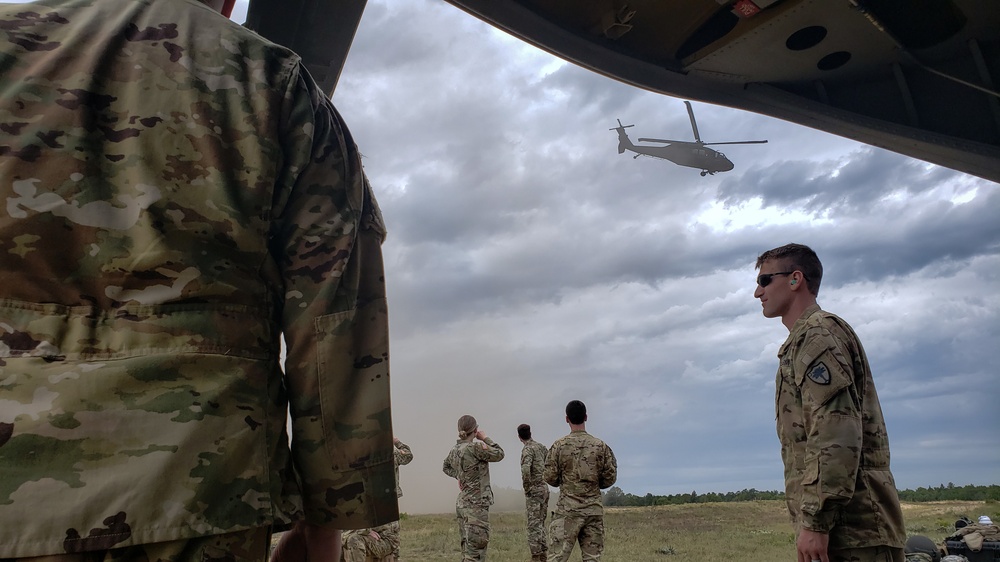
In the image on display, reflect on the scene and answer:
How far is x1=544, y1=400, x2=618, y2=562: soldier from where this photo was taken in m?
8.52

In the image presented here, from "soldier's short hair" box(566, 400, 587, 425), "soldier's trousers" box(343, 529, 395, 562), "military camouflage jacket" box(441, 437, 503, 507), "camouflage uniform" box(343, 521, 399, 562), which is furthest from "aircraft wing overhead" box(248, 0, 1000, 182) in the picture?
"military camouflage jacket" box(441, 437, 503, 507)

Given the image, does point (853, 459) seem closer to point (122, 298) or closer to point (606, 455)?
point (122, 298)

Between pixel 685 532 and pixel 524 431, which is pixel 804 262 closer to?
pixel 524 431

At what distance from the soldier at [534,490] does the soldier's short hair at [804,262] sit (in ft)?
28.2

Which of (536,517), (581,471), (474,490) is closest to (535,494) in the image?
(536,517)

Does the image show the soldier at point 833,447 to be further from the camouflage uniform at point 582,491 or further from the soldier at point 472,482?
the soldier at point 472,482

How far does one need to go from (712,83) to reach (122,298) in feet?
15.6

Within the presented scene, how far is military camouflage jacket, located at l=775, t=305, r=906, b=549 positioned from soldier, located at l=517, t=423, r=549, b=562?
8495 mm

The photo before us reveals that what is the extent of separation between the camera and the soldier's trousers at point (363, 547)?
7289 millimetres

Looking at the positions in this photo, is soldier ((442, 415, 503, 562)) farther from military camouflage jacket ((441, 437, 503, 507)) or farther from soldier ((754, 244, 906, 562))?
soldier ((754, 244, 906, 562))

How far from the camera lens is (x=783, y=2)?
4254mm

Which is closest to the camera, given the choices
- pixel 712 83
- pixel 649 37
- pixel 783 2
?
pixel 783 2

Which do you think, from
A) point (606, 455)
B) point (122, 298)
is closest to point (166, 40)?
point (122, 298)

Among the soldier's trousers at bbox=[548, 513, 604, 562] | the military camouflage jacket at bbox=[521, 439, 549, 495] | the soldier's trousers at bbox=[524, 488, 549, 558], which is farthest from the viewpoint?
the military camouflage jacket at bbox=[521, 439, 549, 495]
